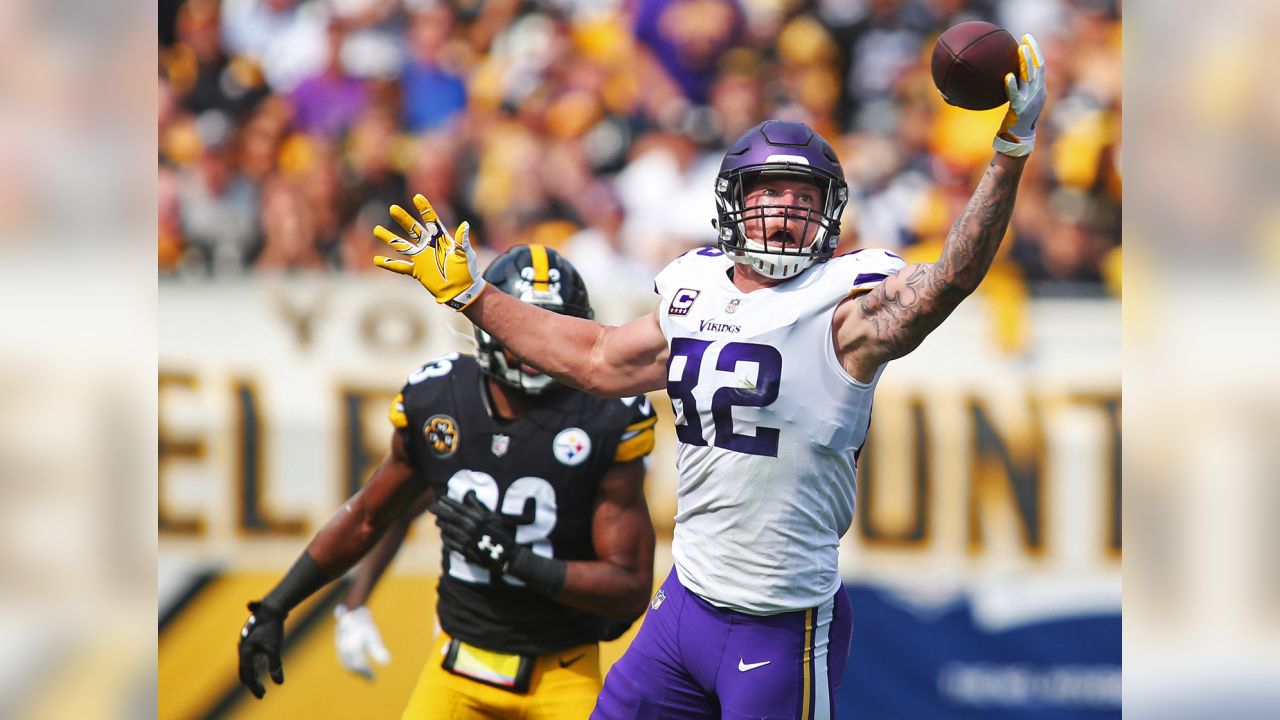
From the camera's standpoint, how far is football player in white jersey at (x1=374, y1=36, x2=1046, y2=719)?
3039 millimetres

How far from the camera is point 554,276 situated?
153 inches

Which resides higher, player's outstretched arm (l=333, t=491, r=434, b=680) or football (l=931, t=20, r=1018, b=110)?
football (l=931, t=20, r=1018, b=110)

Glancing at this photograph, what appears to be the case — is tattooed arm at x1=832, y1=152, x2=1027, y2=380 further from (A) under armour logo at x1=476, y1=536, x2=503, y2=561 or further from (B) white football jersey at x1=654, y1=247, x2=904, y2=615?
(A) under armour logo at x1=476, y1=536, x2=503, y2=561

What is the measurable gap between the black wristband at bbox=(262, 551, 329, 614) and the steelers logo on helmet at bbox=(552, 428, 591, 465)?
32.9 inches

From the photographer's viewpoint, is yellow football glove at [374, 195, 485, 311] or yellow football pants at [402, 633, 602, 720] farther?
yellow football pants at [402, 633, 602, 720]

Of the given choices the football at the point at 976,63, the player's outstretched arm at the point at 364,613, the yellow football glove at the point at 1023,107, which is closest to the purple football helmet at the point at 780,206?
the football at the point at 976,63

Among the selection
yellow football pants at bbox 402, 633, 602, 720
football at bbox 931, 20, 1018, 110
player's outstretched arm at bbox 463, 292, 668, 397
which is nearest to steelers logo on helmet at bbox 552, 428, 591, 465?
player's outstretched arm at bbox 463, 292, 668, 397

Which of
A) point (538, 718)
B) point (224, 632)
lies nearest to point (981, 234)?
point (538, 718)

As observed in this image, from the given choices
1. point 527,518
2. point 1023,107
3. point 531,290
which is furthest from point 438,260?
point 1023,107

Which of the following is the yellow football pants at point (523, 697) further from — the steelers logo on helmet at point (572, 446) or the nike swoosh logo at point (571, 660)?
the steelers logo on helmet at point (572, 446)

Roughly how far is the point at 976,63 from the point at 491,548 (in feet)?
5.78

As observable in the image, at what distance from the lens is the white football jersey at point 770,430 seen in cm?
304
